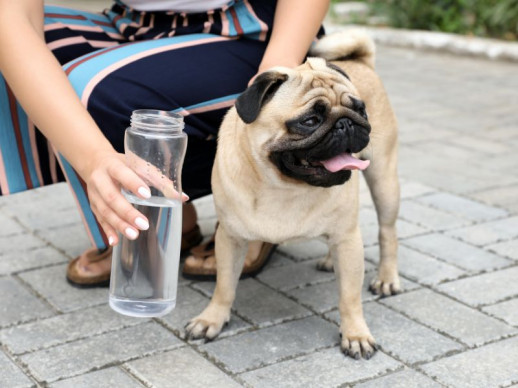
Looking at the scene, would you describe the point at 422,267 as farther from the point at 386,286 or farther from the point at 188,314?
the point at 188,314

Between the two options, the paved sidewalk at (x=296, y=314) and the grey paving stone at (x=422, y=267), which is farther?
the grey paving stone at (x=422, y=267)

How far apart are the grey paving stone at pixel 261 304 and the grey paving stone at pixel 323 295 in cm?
5

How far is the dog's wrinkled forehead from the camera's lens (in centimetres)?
230

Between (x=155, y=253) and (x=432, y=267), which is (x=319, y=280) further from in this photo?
(x=155, y=253)

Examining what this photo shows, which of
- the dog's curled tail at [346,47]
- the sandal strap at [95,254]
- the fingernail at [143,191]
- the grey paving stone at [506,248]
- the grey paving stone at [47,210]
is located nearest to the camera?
the fingernail at [143,191]

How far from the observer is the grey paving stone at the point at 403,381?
7.68 feet

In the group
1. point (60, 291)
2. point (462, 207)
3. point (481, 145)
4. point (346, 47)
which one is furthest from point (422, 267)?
point (481, 145)

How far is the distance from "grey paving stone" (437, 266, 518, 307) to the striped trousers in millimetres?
1003

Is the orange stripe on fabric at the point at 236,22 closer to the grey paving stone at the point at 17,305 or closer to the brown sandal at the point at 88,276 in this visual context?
the brown sandal at the point at 88,276

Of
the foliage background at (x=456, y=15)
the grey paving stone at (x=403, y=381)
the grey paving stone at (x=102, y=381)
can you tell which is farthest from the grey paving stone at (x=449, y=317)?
the foliage background at (x=456, y=15)

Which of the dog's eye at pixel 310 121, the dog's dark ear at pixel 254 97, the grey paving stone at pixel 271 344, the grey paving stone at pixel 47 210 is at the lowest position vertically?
the grey paving stone at pixel 47 210

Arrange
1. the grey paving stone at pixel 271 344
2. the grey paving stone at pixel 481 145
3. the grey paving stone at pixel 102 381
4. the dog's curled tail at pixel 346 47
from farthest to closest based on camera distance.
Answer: the grey paving stone at pixel 481 145
the dog's curled tail at pixel 346 47
the grey paving stone at pixel 271 344
the grey paving stone at pixel 102 381

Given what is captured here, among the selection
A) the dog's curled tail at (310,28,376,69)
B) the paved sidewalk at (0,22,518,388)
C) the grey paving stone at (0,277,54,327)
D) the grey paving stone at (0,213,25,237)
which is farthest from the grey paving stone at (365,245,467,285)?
the grey paving stone at (0,213,25,237)

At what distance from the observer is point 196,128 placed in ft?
9.37
